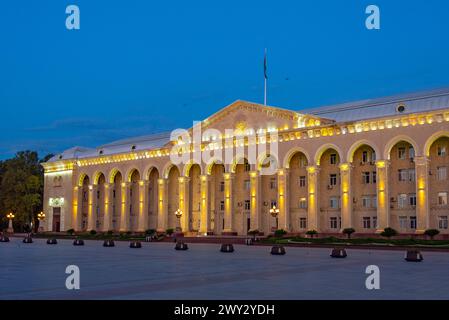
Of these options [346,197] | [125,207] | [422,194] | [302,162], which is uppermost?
[302,162]

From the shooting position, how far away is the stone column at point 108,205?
72.2 m

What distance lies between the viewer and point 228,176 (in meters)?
59.2

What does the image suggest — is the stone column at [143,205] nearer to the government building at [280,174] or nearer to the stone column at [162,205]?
the government building at [280,174]

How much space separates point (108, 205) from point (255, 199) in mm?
23944

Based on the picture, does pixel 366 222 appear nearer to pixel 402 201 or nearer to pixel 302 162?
pixel 402 201

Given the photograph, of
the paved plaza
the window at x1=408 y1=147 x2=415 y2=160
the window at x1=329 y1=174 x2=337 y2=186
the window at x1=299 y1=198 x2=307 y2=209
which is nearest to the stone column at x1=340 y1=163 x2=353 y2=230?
the window at x1=329 y1=174 x2=337 y2=186

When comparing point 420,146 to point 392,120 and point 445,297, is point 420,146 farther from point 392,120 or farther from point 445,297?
point 445,297

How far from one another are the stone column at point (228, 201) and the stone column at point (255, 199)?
2.85 m

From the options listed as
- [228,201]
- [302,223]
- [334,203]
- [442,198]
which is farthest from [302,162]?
[442,198]

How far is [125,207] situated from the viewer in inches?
2763

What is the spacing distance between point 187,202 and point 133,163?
10341 mm

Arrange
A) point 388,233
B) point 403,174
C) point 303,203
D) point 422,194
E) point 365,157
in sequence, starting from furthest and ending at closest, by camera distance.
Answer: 1. point 303,203
2. point 365,157
3. point 403,174
4. point 422,194
5. point 388,233

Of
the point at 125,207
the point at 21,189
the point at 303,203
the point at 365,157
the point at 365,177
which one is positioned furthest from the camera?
the point at 21,189

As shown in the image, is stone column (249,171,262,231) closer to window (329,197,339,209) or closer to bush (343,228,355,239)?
window (329,197,339,209)
